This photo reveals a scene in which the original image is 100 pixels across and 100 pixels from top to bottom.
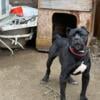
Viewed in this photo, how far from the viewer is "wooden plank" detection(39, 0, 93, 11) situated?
6016 millimetres

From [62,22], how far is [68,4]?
0.91m

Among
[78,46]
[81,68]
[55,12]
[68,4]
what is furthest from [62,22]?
[78,46]

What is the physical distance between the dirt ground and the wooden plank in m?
0.83

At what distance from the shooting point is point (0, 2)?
6.06 metres

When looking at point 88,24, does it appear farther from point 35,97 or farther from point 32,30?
point 35,97

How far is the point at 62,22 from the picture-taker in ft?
22.8

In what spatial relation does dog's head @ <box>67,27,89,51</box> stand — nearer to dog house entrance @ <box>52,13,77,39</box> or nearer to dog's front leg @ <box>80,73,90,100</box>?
dog's front leg @ <box>80,73,90,100</box>

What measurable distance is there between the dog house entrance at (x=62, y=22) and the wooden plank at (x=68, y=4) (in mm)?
583

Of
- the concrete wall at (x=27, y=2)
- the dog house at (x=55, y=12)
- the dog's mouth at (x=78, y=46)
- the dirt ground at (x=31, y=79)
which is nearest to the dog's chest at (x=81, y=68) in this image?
the dog's mouth at (x=78, y=46)

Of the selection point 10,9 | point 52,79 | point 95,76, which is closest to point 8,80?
point 52,79

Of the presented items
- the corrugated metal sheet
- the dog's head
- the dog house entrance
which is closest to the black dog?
the dog's head

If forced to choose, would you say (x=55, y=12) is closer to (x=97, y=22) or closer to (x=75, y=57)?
(x=97, y=22)

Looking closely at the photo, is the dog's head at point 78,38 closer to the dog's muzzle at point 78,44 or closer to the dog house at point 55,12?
the dog's muzzle at point 78,44

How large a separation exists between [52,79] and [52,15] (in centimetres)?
140
